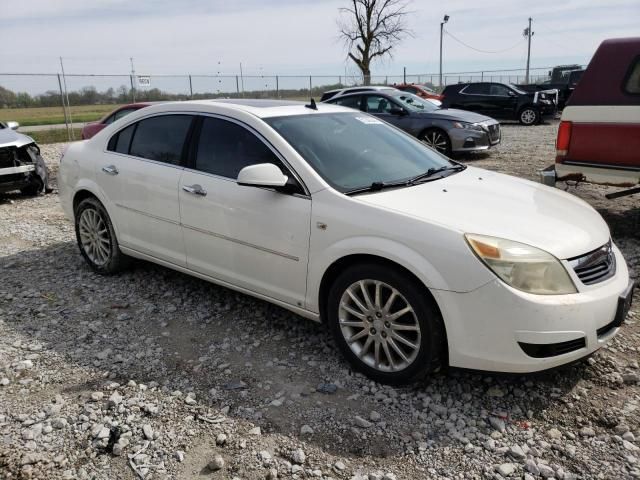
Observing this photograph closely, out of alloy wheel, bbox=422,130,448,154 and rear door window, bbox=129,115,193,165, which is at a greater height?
rear door window, bbox=129,115,193,165

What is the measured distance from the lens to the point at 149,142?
14.8 ft

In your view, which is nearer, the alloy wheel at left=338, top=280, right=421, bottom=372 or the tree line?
the alloy wheel at left=338, top=280, right=421, bottom=372

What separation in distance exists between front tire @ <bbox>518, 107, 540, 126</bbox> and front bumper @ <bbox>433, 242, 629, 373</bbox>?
17.6 metres

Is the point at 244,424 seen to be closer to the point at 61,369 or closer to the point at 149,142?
the point at 61,369

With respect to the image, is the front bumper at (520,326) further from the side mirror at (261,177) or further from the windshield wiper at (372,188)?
the side mirror at (261,177)

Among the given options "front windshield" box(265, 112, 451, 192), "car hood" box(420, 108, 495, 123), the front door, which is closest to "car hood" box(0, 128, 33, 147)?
the front door

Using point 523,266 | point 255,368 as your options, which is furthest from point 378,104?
point 523,266

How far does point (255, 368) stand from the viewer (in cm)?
352

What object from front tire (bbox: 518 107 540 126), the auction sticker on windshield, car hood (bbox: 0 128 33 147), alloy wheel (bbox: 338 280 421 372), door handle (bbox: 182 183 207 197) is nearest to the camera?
alloy wheel (bbox: 338 280 421 372)

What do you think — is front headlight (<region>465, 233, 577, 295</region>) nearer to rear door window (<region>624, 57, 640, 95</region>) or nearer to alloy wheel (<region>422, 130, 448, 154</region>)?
rear door window (<region>624, 57, 640, 95</region>)

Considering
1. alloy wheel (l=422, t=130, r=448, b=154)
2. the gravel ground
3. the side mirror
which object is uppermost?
the side mirror

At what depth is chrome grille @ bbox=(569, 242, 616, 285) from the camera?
2900mm

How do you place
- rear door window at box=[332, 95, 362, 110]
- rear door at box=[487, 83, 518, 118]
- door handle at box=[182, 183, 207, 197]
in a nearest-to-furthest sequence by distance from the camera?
door handle at box=[182, 183, 207, 197] → rear door window at box=[332, 95, 362, 110] → rear door at box=[487, 83, 518, 118]

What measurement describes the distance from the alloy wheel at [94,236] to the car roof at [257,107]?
49.4 inches
